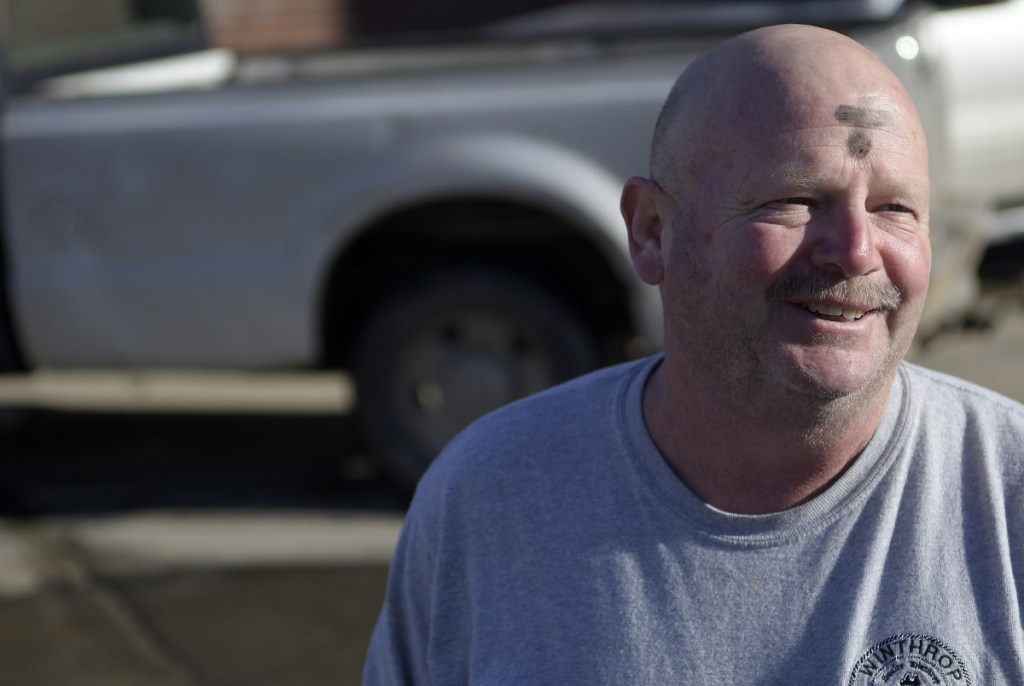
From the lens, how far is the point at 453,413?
4902mm

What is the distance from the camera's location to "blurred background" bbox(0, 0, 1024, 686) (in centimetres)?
454

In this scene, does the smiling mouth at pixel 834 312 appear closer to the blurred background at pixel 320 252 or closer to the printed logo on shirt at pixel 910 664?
the printed logo on shirt at pixel 910 664

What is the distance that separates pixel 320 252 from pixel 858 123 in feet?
11.3

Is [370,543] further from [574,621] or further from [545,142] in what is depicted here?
[574,621]

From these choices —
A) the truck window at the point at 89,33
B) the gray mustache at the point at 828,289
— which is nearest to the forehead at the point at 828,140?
the gray mustache at the point at 828,289

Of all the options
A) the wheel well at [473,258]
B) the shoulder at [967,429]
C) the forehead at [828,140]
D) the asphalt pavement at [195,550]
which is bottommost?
the asphalt pavement at [195,550]

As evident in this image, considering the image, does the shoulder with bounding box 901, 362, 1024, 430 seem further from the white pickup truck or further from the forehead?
the white pickup truck

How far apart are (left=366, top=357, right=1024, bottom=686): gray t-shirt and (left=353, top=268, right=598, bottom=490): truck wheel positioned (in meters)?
3.08

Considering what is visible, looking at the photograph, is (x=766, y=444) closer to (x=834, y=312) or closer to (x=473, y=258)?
(x=834, y=312)

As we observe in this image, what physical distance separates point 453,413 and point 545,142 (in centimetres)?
107

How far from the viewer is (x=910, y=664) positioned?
1.48m

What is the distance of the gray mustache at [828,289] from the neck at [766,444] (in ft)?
0.36

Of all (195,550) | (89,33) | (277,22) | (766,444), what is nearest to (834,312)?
(766,444)

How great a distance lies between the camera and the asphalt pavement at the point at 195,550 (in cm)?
414
